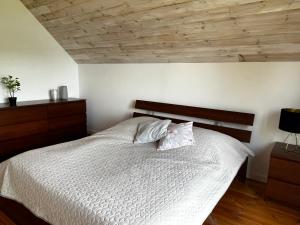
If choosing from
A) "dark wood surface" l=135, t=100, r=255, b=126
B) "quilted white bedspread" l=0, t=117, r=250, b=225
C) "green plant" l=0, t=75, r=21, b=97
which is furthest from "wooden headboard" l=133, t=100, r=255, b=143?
"green plant" l=0, t=75, r=21, b=97

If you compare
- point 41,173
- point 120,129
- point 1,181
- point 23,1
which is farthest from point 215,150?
point 23,1

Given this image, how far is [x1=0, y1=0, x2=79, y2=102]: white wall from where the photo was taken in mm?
3133

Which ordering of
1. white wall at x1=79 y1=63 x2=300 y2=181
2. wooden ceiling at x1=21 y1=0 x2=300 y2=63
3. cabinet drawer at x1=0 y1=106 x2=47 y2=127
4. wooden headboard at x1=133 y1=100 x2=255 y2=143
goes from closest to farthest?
1. wooden ceiling at x1=21 y1=0 x2=300 y2=63
2. white wall at x1=79 y1=63 x2=300 y2=181
3. wooden headboard at x1=133 y1=100 x2=255 y2=143
4. cabinet drawer at x1=0 y1=106 x2=47 y2=127

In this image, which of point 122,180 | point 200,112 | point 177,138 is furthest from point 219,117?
point 122,180

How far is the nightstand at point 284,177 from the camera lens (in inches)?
79.6

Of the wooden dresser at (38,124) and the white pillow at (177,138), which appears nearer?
the white pillow at (177,138)

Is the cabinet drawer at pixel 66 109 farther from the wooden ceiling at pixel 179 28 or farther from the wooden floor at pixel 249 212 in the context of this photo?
the wooden floor at pixel 249 212

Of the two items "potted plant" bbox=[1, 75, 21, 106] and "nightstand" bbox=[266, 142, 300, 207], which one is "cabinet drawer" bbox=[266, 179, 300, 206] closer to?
"nightstand" bbox=[266, 142, 300, 207]

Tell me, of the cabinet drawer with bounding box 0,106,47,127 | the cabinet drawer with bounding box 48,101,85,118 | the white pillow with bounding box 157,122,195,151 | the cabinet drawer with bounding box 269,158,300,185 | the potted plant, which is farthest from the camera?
the cabinet drawer with bounding box 48,101,85,118

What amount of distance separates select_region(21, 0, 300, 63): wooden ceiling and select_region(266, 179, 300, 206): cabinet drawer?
1.21 meters

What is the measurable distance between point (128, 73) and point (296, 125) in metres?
2.32

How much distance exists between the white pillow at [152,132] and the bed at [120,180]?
116 millimetres

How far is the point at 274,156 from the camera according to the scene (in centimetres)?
209

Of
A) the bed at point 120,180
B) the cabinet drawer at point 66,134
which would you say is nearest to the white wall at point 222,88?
the bed at point 120,180
